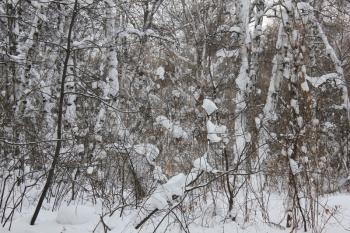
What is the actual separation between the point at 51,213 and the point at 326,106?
8.31m

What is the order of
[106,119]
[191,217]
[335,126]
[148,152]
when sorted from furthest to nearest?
[335,126] → [106,119] → [148,152] → [191,217]

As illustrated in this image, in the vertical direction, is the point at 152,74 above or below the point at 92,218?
above

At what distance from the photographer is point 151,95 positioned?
10.7m

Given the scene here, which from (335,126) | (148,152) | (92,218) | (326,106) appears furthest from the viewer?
(326,106)

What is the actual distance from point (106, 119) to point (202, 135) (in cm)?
186

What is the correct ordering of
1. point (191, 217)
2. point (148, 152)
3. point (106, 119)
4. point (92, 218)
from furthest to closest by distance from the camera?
1. point (106, 119)
2. point (148, 152)
3. point (191, 217)
4. point (92, 218)

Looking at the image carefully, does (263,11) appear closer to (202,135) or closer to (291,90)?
(202,135)

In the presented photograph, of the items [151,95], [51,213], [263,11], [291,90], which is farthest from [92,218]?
[151,95]

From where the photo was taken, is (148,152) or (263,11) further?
(263,11)

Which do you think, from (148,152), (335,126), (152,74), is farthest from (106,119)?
(335,126)

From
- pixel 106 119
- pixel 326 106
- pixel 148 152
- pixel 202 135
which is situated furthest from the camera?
pixel 326 106

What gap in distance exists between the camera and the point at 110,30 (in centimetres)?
756

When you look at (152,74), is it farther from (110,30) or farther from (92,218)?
(92,218)

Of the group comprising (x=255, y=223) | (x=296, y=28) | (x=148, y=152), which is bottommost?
(x=255, y=223)
